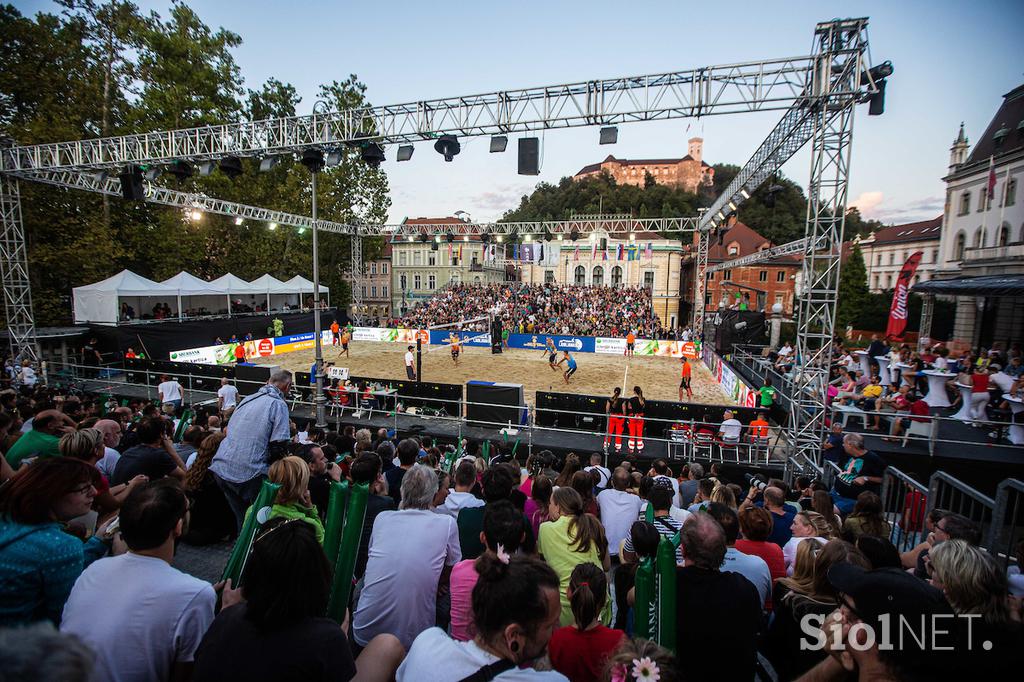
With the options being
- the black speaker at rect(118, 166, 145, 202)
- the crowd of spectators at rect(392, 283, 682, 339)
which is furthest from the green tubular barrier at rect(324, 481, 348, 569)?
the crowd of spectators at rect(392, 283, 682, 339)

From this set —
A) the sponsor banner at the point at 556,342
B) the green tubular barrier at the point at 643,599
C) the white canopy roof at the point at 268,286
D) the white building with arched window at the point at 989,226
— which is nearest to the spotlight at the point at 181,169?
the white canopy roof at the point at 268,286

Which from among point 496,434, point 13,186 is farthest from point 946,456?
point 13,186

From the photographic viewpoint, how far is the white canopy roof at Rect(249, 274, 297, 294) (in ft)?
107

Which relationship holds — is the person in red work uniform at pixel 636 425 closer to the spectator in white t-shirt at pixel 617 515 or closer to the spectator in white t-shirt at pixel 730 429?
the spectator in white t-shirt at pixel 730 429

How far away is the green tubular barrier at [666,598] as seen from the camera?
7.86ft

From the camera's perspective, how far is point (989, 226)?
3447cm

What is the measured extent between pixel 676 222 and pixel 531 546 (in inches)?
1245

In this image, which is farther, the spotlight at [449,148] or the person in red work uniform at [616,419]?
the spotlight at [449,148]

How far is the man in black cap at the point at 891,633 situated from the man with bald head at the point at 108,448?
6796 millimetres

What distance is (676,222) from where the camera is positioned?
31625mm

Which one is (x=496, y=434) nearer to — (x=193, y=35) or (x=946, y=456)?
(x=946, y=456)

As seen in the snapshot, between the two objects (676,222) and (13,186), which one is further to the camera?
(676,222)

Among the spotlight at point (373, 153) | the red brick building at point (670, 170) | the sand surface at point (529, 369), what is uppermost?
the red brick building at point (670, 170)

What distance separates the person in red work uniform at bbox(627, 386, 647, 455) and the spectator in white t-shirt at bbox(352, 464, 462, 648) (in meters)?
8.70
